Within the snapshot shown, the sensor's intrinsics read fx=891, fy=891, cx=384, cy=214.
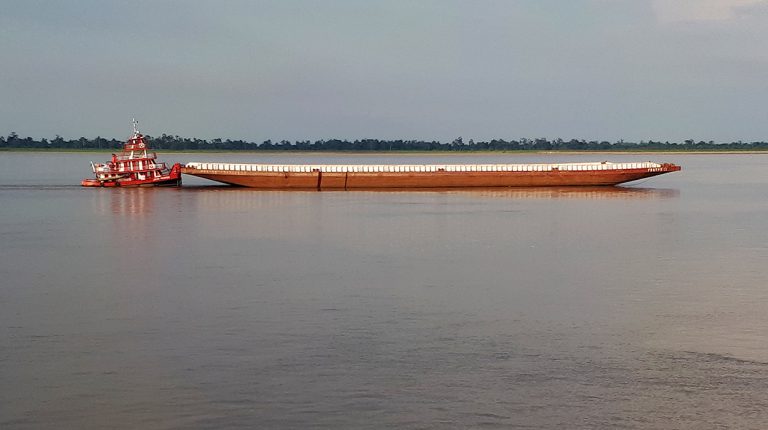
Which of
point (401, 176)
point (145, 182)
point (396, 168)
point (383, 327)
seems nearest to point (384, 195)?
point (401, 176)

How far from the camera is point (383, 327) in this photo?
16.5m

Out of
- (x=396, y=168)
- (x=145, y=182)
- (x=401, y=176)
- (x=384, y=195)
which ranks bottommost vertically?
(x=384, y=195)

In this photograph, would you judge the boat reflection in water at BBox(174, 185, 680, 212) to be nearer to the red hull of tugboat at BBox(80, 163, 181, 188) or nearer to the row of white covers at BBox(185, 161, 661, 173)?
the row of white covers at BBox(185, 161, 661, 173)

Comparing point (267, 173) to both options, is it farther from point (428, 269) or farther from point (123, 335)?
point (123, 335)

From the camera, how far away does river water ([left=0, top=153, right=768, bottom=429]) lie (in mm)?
11680

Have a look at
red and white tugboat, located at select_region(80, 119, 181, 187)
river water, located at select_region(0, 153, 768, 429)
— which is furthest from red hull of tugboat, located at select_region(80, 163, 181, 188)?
river water, located at select_region(0, 153, 768, 429)

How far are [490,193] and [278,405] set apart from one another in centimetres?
4824

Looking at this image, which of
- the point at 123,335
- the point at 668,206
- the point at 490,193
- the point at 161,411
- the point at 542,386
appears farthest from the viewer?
the point at 490,193

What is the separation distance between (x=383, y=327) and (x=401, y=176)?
46280 mm

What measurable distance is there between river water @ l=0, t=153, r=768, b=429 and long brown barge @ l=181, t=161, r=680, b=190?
2686 centimetres

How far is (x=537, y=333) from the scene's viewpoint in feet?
52.4

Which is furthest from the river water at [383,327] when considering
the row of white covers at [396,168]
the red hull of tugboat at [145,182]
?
the row of white covers at [396,168]

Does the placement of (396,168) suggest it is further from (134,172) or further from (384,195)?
(134,172)

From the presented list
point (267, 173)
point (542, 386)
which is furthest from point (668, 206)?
point (542, 386)
